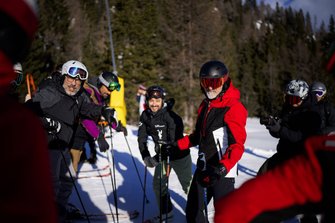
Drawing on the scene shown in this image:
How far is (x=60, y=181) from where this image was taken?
479 cm

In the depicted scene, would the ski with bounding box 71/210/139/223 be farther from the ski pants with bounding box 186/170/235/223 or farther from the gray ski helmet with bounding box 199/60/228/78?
the gray ski helmet with bounding box 199/60/228/78

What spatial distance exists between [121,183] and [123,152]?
11.8 feet

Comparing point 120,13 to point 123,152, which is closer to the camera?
point 123,152

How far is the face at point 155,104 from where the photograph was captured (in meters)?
5.11

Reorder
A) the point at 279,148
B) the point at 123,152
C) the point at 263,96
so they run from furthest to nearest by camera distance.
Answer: the point at 263,96 → the point at 123,152 → the point at 279,148

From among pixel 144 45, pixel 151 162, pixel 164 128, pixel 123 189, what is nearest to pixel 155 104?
pixel 164 128

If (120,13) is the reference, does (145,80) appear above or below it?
below

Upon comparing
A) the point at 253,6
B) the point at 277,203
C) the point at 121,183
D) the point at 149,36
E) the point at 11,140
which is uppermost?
the point at 253,6

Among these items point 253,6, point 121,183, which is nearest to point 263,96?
point 121,183

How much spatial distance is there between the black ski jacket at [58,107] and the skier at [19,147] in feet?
10.8

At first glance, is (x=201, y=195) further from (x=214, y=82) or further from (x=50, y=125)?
(x=50, y=125)

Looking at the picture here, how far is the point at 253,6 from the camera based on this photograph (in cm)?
9925

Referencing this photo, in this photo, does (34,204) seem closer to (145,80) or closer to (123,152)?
(123,152)

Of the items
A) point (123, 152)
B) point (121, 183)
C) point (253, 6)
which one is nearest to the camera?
point (121, 183)
